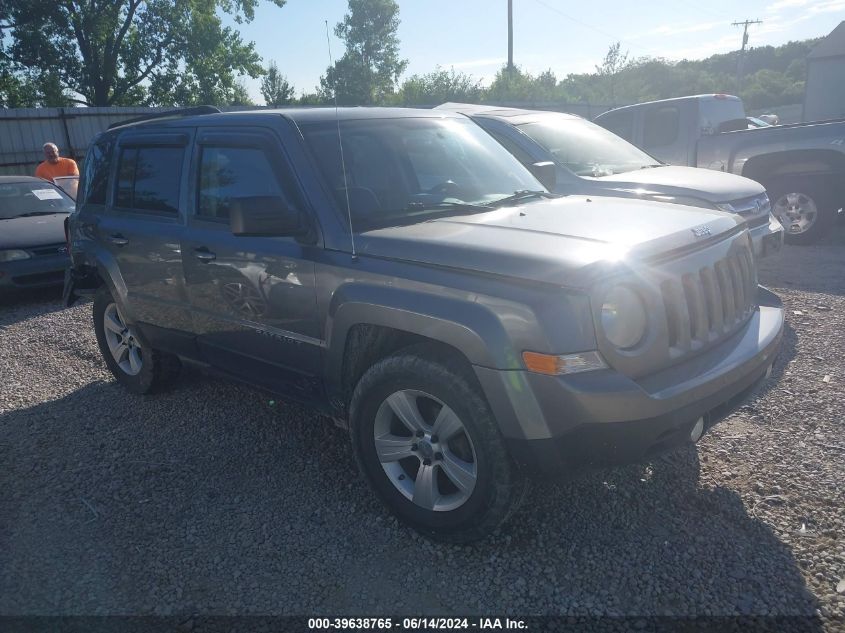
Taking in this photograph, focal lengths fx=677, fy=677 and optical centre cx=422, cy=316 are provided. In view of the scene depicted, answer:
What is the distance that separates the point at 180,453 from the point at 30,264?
17.1ft

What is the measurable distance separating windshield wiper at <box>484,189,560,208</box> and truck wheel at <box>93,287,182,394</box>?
102 inches

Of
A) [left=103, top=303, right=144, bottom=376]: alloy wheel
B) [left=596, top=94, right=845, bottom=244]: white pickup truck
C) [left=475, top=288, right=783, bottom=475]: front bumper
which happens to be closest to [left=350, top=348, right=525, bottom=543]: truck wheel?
[left=475, top=288, right=783, bottom=475]: front bumper

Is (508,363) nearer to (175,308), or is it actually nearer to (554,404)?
(554,404)

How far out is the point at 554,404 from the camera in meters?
2.55

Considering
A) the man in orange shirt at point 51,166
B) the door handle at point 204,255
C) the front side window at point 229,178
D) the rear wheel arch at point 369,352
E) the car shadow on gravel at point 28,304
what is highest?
the front side window at point 229,178

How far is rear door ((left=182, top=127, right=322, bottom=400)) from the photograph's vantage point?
3.41 m

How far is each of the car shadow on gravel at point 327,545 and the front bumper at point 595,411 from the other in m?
0.39

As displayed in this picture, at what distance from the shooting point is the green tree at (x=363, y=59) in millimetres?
4325

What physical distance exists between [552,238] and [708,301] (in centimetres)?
76

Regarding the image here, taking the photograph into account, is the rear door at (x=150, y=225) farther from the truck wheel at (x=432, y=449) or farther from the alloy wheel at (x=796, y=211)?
→ the alloy wheel at (x=796, y=211)

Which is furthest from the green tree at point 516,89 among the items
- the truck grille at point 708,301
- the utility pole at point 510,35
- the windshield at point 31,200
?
the truck grille at point 708,301

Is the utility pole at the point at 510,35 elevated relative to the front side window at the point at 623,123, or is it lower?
elevated

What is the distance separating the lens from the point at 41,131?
15734mm

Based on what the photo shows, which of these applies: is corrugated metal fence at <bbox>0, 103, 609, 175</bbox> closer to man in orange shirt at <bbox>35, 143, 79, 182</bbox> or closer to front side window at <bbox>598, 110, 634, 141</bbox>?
man in orange shirt at <bbox>35, 143, 79, 182</bbox>
